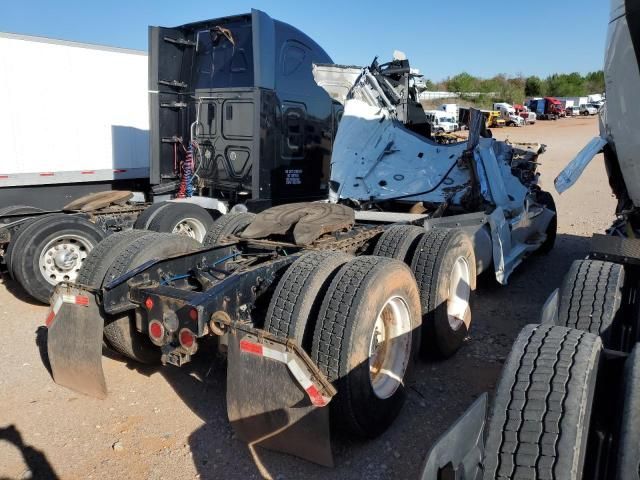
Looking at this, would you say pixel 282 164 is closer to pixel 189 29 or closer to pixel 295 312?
pixel 189 29

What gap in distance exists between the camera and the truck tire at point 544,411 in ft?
6.16

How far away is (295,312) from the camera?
3.19m

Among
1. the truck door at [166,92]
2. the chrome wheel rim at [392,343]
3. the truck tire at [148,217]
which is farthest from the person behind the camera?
the truck door at [166,92]

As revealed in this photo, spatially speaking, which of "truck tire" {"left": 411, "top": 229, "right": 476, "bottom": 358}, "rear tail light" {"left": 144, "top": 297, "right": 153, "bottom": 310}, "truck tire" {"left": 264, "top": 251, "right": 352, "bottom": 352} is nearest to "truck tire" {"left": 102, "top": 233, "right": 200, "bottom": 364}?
"rear tail light" {"left": 144, "top": 297, "right": 153, "bottom": 310}

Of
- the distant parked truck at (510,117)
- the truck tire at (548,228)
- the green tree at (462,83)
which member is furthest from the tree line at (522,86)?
the truck tire at (548,228)

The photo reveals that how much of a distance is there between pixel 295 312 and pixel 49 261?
13.5ft

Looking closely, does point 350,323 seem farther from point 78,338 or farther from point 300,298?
point 78,338

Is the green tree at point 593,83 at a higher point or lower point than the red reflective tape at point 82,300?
higher

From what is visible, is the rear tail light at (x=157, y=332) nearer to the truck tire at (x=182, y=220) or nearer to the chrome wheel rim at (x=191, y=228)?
the truck tire at (x=182, y=220)

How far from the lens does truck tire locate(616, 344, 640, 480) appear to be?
177cm

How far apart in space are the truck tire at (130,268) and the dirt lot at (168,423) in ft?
1.04

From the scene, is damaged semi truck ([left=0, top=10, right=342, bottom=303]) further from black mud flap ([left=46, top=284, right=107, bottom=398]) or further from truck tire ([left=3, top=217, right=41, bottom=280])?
black mud flap ([left=46, top=284, right=107, bottom=398])

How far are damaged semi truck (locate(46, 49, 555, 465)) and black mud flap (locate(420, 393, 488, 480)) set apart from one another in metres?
0.93

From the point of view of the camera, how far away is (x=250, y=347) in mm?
2908
